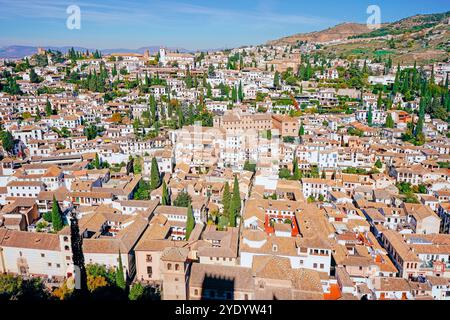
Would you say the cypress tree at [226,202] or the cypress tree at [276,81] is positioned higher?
the cypress tree at [276,81]

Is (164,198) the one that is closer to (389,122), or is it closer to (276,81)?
(389,122)

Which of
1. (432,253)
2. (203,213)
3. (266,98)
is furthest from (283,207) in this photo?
(266,98)

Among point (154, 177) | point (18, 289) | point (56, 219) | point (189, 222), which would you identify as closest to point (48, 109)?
point (154, 177)

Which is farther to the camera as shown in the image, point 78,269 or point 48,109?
point 48,109

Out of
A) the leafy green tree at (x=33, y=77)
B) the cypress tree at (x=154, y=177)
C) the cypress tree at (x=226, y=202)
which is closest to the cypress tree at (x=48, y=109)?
the leafy green tree at (x=33, y=77)

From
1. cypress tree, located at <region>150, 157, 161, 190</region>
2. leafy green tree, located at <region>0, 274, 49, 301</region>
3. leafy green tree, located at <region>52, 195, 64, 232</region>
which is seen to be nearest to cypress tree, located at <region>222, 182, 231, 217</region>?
cypress tree, located at <region>150, 157, 161, 190</region>

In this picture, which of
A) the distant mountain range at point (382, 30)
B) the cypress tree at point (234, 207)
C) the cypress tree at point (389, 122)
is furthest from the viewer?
the distant mountain range at point (382, 30)

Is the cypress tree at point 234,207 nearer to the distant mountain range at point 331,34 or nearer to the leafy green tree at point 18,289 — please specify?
the leafy green tree at point 18,289

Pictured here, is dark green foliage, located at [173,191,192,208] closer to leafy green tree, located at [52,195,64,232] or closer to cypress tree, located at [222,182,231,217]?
cypress tree, located at [222,182,231,217]

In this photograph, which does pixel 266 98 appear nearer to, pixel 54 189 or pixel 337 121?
pixel 337 121

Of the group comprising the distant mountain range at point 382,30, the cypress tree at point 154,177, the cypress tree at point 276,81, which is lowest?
the cypress tree at point 154,177
